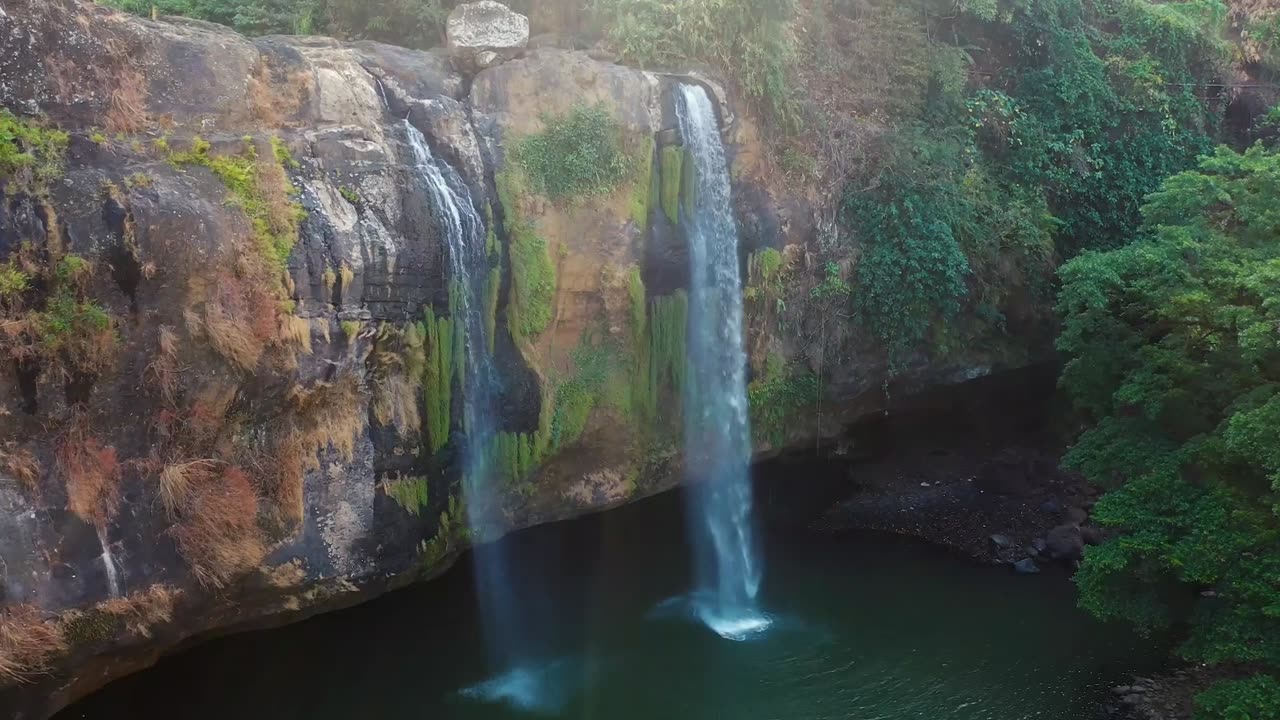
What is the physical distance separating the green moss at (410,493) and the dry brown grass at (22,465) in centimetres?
367

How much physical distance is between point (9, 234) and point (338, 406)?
3560 millimetres

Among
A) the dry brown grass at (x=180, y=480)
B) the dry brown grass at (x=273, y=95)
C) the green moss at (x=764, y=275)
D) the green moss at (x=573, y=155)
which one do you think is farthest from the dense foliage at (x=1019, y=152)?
the dry brown grass at (x=180, y=480)

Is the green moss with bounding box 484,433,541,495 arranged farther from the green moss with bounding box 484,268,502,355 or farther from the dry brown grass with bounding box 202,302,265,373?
the dry brown grass with bounding box 202,302,265,373

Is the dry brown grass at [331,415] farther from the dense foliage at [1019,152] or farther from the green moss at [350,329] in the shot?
the dense foliage at [1019,152]

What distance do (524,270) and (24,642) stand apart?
22.8 feet

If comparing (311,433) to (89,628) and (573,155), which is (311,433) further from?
(573,155)

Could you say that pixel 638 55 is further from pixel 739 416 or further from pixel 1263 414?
pixel 1263 414

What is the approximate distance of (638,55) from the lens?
13766 mm

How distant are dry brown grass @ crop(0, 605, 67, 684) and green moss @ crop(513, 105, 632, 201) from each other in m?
7.52

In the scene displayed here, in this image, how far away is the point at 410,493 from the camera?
10961 mm

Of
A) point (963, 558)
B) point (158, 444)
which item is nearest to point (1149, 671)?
point (963, 558)

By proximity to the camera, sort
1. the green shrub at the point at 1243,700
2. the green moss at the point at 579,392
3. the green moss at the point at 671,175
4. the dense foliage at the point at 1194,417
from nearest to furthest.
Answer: the green shrub at the point at 1243,700, the dense foliage at the point at 1194,417, the green moss at the point at 579,392, the green moss at the point at 671,175

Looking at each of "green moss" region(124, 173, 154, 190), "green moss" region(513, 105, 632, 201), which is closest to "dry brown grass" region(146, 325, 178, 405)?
"green moss" region(124, 173, 154, 190)

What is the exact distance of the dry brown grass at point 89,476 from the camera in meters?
8.05
